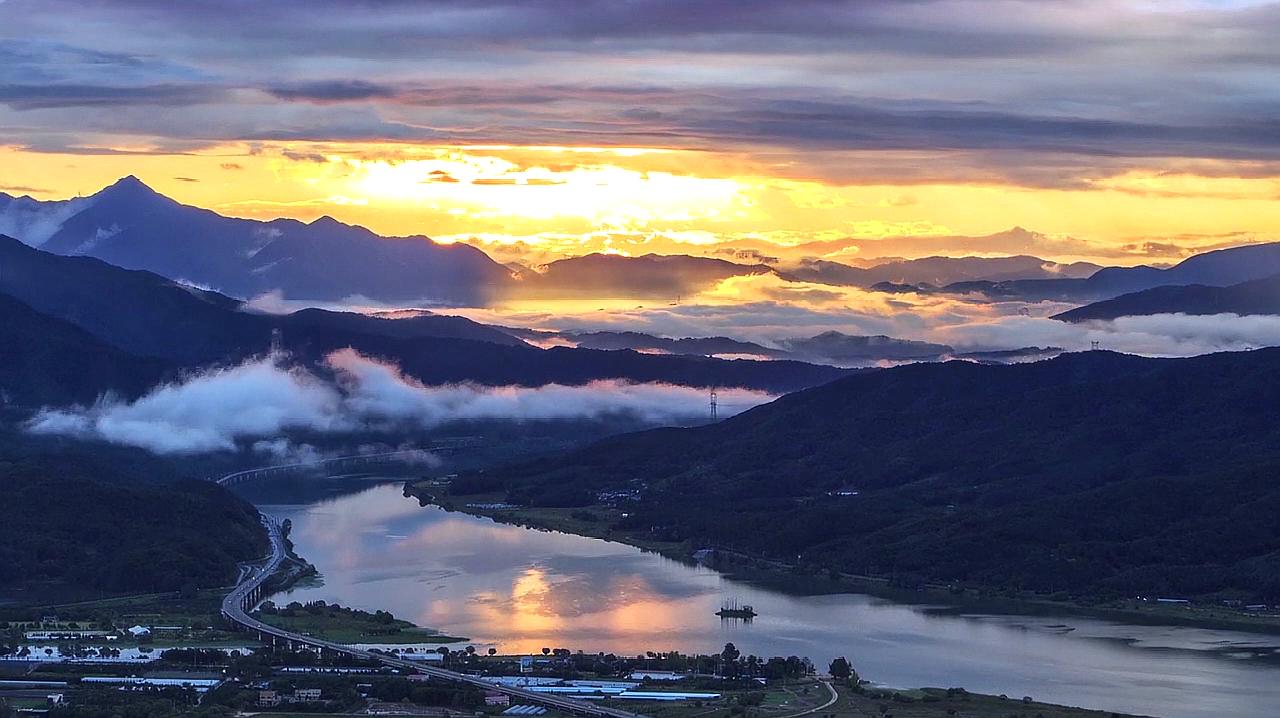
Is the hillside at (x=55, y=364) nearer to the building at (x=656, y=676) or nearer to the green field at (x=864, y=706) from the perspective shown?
the building at (x=656, y=676)

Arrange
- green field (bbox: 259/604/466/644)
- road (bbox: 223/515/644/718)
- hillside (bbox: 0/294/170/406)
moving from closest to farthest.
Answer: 1. road (bbox: 223/515/644/718)
2. green field (bbox: 259/604/466/644)
3. hillside (bbox: 0/294/170/406)

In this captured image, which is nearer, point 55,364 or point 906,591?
point 906,591

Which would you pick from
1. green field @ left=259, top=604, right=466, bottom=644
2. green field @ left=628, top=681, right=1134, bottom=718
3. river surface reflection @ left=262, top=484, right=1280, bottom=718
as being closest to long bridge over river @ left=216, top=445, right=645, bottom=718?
green field @ left=259, top=604, right=466, bottom=644

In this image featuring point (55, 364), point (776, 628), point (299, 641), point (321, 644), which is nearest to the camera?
point (321, 644)

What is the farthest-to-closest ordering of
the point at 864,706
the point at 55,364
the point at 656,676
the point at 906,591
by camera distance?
the point at 55,364, the point at 906,591, the point at 656,676, the point at 864,706

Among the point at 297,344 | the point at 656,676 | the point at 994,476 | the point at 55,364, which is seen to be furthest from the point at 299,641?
the point at 297,344

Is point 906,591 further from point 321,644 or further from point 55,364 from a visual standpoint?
point 55,364

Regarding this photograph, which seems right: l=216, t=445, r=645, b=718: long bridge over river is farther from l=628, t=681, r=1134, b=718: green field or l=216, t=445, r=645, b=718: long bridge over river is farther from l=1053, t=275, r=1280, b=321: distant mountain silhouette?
l=1053, t=275, r=1280, b=321: distant mountain silhouette
